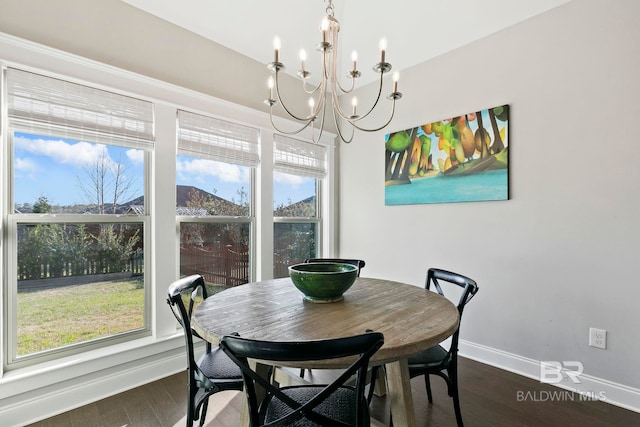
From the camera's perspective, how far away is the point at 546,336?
2266mm

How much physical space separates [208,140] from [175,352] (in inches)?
69.5

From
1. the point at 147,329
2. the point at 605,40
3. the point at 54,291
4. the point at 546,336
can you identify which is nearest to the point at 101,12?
the point at 54,291

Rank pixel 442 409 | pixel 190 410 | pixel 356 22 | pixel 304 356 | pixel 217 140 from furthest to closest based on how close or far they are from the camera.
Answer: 1. pixel 356 22
2. pixel 217 140
3. pixel 442 409
4. pixel 190 410
5. pixel 304 356

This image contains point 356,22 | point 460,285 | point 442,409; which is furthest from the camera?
point 356,22

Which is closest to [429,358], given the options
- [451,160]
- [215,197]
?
[451,160]

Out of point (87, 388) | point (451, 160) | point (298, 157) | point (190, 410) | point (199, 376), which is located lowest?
point (87, 388)

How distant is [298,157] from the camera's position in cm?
343

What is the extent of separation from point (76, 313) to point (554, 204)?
348 cm

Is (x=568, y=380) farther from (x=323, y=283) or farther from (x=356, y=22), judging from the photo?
(x=356, y=22)

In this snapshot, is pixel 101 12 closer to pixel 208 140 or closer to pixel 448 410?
pixel 208 140

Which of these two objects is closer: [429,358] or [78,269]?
[429,358]

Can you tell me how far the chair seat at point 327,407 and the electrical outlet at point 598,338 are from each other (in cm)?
186

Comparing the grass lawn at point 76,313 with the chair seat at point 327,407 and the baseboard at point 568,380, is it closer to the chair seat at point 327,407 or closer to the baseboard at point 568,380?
the chair seat at point 327,407

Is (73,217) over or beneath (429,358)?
over
